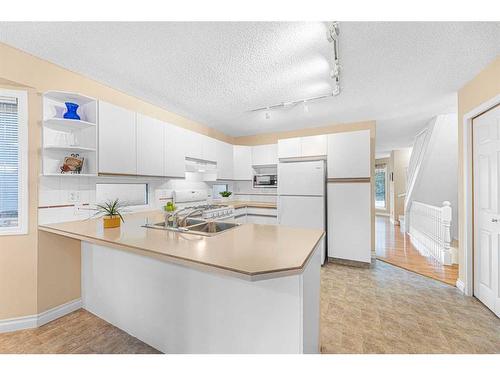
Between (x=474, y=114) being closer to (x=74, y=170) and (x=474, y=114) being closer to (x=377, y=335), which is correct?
(x=377, y=335)

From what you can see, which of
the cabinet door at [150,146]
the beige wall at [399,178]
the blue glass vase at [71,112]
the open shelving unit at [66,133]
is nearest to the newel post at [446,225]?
the beige wall at [399,178]

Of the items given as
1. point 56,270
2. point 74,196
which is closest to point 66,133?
point 74,196

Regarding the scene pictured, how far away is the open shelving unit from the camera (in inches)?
80.0

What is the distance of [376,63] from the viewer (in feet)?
6.77

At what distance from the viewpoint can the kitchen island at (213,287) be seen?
112cm

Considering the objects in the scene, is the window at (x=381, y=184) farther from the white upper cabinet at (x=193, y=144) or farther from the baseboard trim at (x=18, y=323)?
the baseboard trim at (x=18, y=323)

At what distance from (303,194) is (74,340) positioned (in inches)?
129

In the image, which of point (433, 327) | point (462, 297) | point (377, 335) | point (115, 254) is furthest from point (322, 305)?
point (115, 254)

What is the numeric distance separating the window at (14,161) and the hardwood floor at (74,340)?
0.90 metres

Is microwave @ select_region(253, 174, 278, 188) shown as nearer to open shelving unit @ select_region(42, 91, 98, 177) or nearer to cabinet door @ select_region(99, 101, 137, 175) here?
cabinet door @ select_region(99, 101, 137, 175)

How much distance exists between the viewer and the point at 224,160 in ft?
14.2

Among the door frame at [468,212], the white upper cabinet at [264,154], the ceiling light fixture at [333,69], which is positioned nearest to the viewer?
the ceiling light fixture at [333,69]

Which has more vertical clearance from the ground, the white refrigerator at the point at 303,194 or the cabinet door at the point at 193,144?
the cabinet door at the point at 193,144

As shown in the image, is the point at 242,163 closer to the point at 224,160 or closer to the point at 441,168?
the point at 224,160
